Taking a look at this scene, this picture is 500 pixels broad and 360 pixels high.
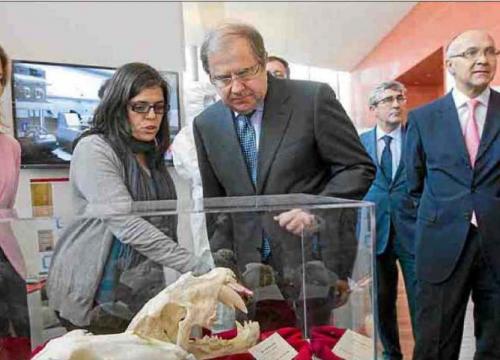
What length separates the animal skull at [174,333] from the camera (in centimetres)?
78

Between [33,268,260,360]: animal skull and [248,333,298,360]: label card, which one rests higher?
[33,268,260,360]: animal skull

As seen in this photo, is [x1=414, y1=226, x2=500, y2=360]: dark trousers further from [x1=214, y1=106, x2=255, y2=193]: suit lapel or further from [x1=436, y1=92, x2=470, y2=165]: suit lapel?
[x1=214, y1=106, x2=255, y2=193]: suit lapel

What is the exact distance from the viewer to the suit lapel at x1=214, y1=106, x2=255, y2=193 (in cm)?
135

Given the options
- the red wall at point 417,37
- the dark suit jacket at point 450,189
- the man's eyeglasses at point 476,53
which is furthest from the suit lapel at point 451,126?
the red wall at point 417,37

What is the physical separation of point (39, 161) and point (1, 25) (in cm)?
65

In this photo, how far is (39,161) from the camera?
2.62 m

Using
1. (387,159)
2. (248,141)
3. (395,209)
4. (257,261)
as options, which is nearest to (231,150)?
(248,141)

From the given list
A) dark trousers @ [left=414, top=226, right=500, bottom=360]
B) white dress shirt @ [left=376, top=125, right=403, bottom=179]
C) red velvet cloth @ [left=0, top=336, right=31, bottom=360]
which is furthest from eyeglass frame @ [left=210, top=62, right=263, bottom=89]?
white dress shirt @ [left=376, top=125, right=403, bottom=179]

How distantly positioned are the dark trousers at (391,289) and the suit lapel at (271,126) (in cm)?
140

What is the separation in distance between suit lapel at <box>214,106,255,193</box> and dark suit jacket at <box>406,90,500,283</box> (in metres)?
0.83

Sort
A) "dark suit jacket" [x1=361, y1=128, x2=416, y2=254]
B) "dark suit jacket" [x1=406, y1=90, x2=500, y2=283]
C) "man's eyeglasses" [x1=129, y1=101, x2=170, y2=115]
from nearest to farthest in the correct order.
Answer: "man's eyeglasses" [x1=129, y1=101, x2=170, y2=115] < "dark suit jacket" [x1=406, y1=90, x2=500, y2=283] < "dark suit jacket" [x1=361, y1=128, x2=416, y2=254]

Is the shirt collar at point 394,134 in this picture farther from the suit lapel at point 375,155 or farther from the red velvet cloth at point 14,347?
the red velvet cloth at point 14,347

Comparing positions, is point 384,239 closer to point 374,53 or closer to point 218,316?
point 218,316

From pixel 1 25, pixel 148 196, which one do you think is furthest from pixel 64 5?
pixel 148 196
